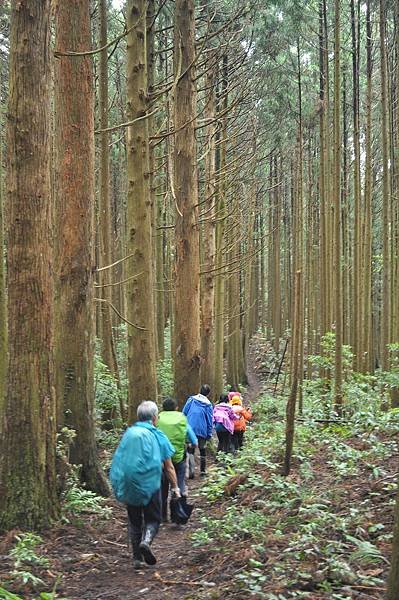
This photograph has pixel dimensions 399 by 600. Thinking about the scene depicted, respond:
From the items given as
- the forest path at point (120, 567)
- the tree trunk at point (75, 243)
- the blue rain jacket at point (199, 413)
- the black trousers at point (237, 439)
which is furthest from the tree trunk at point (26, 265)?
the black trousers at point (237, 439)

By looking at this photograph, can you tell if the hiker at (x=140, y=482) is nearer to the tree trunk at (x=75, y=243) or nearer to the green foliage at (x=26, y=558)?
the green foliage at (x=26, y=558)

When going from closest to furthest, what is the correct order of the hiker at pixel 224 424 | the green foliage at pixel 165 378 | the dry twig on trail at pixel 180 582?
the dry twig on trail at pixel 180 582, the hiker at pixel 224 424, the green foliage at pixel 165 378

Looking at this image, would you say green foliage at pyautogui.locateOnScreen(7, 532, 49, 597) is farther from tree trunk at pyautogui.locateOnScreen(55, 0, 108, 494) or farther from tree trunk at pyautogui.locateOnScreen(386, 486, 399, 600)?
tree trunk at pyautogui.locateOnScreen(386, 486, 399, 600)

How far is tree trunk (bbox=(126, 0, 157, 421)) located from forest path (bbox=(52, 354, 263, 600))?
2.80 m

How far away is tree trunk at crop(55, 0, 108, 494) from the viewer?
7.07m

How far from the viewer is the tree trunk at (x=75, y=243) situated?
23.2 feet

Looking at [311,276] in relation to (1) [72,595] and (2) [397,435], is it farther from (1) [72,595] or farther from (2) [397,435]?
(1) [72,595]

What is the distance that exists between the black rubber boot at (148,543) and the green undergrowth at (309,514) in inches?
24.2

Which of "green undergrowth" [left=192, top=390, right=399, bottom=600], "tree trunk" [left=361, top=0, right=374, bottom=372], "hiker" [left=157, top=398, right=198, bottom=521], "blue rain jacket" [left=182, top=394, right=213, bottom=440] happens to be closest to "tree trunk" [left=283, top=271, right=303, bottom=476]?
"green undergrowth" [left=192, top=390, right=399, bottom=600]

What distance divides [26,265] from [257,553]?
3272 millimetres

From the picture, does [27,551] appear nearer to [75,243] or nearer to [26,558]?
[26,558]

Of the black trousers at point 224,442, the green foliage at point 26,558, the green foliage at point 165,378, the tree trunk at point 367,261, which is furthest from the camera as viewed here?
the green foliage at point 165,378

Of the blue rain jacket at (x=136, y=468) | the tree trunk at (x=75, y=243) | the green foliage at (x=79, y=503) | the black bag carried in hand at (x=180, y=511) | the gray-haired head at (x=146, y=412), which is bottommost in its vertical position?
the black bag carried in hand at (x=180, y=511)

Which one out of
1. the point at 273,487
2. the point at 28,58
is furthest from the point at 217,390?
the point at 28,58
